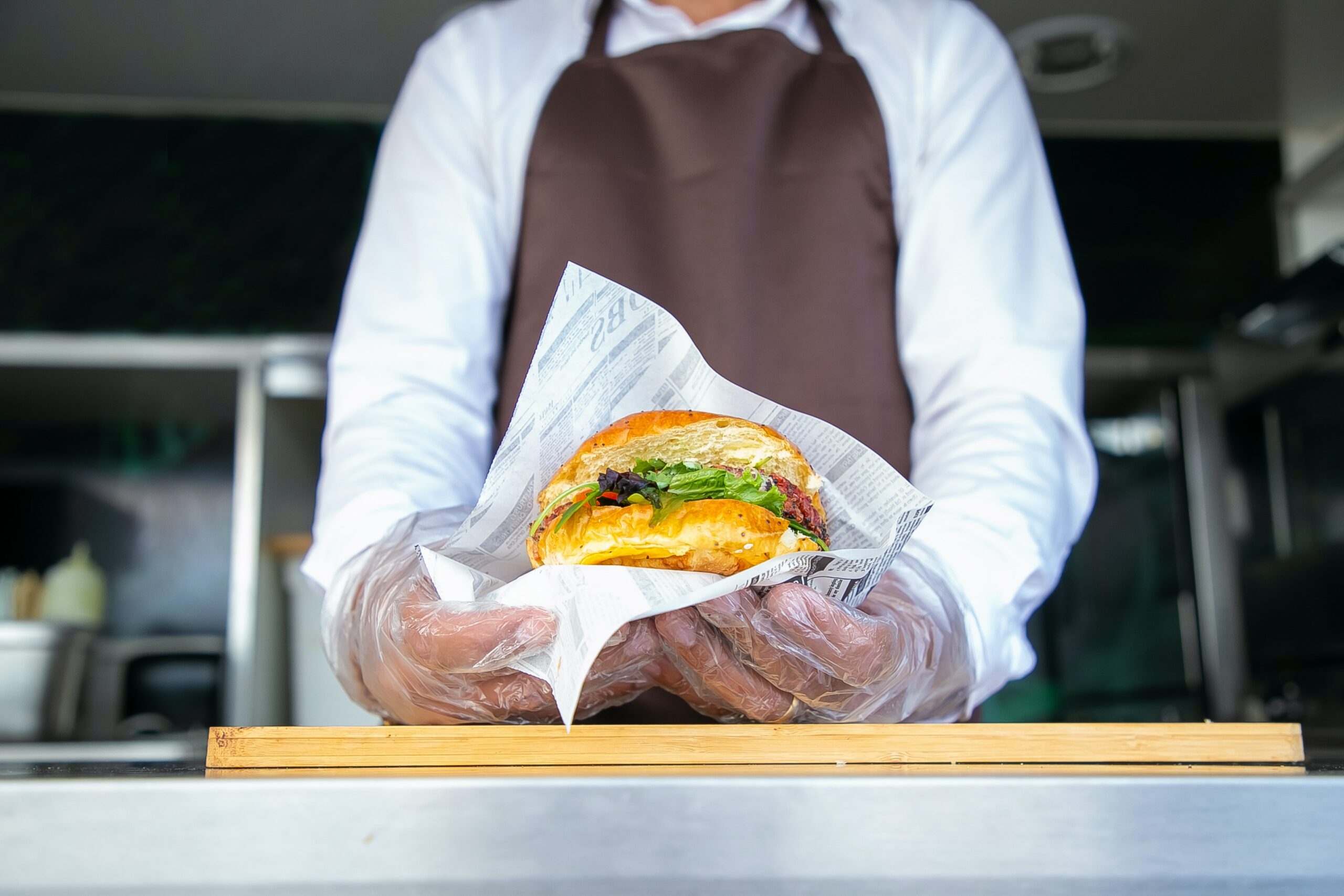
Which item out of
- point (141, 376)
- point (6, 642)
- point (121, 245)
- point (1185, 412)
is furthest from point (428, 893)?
point (121, 245)

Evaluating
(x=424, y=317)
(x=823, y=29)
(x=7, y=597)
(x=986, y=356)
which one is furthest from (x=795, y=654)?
(x=7, y=597)

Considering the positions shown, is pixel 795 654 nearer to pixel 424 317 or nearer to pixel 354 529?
pixel 354 529

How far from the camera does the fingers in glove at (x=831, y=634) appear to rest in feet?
1.96

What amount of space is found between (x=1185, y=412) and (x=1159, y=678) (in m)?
0.59

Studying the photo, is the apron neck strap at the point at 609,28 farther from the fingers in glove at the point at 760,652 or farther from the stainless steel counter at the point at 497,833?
the stainless steel counter at the point at 497,833

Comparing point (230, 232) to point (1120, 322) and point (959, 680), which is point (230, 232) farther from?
point (959, 680)

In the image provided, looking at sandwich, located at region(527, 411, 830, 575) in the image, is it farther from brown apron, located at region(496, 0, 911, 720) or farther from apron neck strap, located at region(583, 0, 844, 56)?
apron neck strap, located at region(583, 0, 844, 56)

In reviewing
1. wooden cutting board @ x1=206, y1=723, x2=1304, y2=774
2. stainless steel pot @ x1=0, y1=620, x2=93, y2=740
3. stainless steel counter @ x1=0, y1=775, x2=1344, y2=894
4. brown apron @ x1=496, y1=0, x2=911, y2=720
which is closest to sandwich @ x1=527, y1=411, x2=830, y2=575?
wooden cutting board @ x1=206, y1=723, x2=1304, y2=774

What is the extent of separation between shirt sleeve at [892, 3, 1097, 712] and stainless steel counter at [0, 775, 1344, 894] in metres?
0.33

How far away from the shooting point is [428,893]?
44 centimetres

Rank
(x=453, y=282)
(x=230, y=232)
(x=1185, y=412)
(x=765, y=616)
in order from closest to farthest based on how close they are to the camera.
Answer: (x=765, y=616) → (x=453, y=282) → (x=1185, y=412) → (x=230, y=232)

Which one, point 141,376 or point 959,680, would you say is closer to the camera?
point 959,680

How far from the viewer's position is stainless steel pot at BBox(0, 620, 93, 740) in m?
2.13

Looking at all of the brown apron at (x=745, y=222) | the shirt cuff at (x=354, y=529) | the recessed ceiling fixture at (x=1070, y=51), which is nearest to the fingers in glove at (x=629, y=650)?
the shirt cuff at (x=354, y=529)
